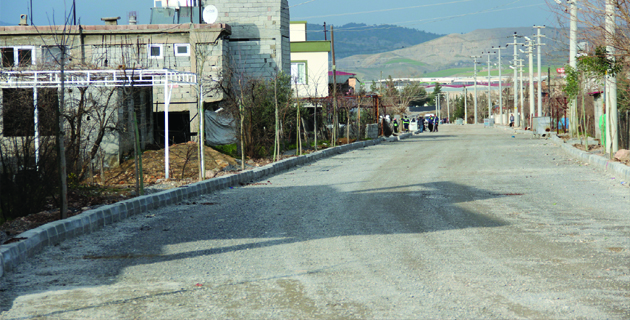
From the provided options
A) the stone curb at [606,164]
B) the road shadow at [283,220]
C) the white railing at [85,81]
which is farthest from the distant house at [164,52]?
the stone curb at [606,164]

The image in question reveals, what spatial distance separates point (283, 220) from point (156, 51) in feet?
73.0

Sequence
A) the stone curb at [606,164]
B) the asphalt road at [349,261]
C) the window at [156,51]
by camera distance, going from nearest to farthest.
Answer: the asphalt road at [349,261], the stone curb at [606,164], the window at [156,51]

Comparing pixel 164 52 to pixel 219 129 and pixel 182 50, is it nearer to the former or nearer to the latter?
pixel 182 50

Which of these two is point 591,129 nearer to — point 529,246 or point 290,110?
point 290,110

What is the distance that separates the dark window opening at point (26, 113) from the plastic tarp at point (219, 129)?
969 centimetres

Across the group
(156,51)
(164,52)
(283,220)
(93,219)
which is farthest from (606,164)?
(156,51)

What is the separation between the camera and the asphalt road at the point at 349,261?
201 inches

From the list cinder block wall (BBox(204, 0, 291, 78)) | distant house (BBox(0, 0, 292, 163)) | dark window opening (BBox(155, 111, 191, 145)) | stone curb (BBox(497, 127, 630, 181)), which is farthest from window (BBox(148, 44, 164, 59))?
stone curb (BBox(497, 127, 630, 181))

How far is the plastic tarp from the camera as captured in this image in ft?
88.5

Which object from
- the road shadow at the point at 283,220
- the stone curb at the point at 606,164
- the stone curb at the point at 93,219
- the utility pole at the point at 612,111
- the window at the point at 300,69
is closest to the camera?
the stone curb at the point at 93,219

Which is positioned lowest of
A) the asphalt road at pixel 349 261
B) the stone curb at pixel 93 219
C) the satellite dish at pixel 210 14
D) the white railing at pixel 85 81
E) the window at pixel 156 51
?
the asphalt road at pixel 349 261

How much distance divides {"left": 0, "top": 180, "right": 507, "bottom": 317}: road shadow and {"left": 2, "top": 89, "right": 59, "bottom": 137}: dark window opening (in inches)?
123

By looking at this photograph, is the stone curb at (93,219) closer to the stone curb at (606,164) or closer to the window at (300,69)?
the stone curb at (606,164)

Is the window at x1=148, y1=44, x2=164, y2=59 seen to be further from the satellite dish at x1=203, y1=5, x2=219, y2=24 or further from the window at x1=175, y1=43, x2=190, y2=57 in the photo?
the satellite dish at x1=203, y1=5, x2=219, y2=24
